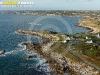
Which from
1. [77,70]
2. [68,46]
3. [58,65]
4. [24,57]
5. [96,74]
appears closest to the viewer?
[96,74]

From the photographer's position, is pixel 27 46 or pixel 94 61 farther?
pixel 27 46

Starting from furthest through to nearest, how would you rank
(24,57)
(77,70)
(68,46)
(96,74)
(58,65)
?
(68,46) < (24,57) < (58,65) < (77,70) < (96,74)

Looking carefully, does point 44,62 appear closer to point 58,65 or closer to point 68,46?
point 58,65

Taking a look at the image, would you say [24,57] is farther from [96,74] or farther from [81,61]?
[96,74]

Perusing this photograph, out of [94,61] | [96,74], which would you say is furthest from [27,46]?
[96,74]

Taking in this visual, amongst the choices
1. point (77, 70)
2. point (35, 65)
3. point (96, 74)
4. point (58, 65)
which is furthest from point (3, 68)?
point (96, 74)

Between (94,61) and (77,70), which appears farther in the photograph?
(94,61)

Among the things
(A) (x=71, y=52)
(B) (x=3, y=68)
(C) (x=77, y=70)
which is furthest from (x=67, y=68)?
(B) (x=3, y=68)

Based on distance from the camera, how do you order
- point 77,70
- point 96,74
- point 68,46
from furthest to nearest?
1. point 68,46
2. point 77,70
3. point 96,74

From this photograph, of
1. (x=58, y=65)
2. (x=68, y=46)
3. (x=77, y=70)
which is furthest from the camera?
(x=68, y=46)
